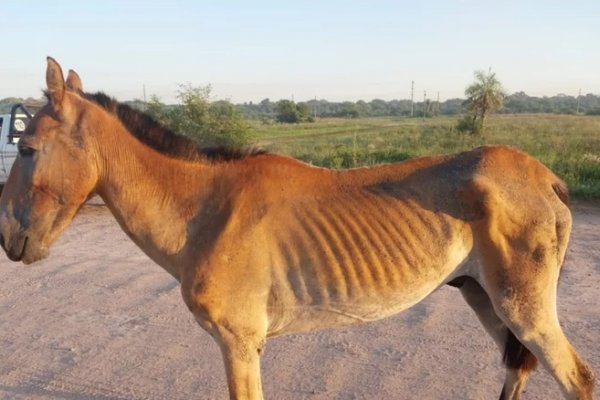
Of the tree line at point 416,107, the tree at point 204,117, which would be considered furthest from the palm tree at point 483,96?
the tree line at point 416,107

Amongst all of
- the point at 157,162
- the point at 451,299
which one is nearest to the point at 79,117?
the point at 157,162

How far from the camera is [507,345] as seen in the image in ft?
12.0

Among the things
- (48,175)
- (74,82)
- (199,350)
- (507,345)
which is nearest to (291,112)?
(199,350)

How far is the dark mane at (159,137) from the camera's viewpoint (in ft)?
10.5

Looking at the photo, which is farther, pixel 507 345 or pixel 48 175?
pixel 507 345

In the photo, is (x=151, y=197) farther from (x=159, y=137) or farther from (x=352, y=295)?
(x=352, y=295)

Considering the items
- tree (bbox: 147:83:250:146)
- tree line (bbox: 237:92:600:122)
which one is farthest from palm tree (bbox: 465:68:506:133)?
tree line (bbox: 237:92:600:122)

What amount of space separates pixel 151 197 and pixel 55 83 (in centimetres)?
78

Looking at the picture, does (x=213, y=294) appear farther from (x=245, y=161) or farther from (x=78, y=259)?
(x=78, y=259)

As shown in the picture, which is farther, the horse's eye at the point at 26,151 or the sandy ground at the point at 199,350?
the sandy ground at the point at 199,350

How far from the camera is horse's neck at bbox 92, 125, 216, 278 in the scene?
10.1 ft

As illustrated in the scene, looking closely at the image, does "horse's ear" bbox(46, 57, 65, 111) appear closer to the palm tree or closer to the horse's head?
the horse's head

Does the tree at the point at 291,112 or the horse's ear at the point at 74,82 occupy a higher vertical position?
the horse's ear at the point at 74,82

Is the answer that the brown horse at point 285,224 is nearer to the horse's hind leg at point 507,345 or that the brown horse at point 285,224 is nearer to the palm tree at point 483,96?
the horse's hind leg at point 507,345
